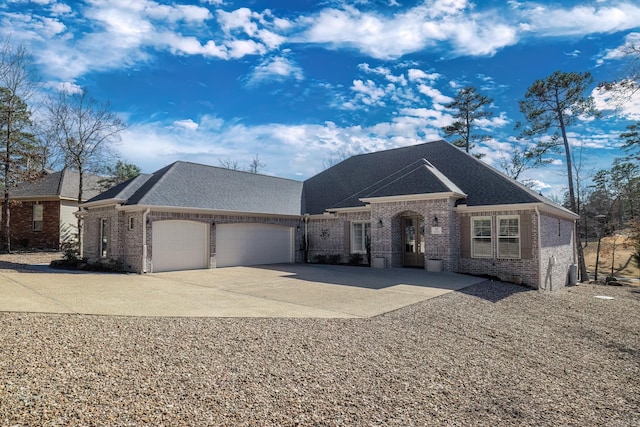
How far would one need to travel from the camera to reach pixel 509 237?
44.8 ft

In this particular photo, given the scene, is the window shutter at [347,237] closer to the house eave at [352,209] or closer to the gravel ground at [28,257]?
the house eave at [352,209]

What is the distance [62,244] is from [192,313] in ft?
73.5

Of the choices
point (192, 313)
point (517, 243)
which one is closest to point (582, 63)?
point (517, 243)

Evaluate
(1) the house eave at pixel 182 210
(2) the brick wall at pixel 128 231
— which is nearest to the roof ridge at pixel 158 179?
(1) the house eave at pixel 182 210

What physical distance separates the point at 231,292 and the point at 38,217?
22.2 metres

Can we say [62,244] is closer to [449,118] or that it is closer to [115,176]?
[115,176]

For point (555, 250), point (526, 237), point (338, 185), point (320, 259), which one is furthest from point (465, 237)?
point (338, 185)

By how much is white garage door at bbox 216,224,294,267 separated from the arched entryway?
605cm

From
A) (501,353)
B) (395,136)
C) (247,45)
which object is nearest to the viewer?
(501,353)

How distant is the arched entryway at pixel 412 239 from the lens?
53.5 feet

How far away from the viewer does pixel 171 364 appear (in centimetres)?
474

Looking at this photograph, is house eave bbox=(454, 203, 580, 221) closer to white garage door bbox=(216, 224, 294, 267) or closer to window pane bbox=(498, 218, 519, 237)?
window pane bbox=(498, 218, 519, 237)

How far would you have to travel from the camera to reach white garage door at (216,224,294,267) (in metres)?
16.8

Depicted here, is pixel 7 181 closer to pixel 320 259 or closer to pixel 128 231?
pixel 128 231
